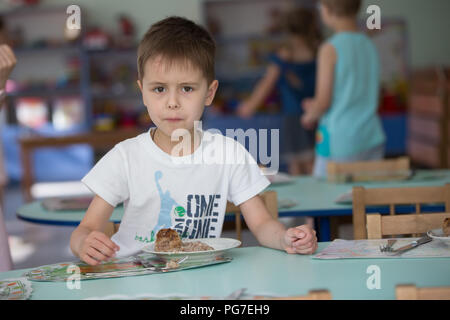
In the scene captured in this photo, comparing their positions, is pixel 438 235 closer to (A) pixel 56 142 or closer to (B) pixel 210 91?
(B) pixel 210 91

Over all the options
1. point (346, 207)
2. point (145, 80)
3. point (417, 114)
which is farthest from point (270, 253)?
point (417, 114)

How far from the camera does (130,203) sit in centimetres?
148

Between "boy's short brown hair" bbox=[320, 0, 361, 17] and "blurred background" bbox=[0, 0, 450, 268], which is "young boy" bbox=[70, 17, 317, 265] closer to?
"boy's short brown hair" bbox=[320, 0, 361, 17]

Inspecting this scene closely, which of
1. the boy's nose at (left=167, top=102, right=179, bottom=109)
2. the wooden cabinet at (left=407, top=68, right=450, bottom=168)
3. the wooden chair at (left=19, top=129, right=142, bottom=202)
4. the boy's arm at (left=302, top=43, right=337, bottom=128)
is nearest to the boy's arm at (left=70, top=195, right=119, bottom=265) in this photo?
the boy's nose at (left=167, top=102, right=179, bottom=109)

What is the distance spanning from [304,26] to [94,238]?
238cm

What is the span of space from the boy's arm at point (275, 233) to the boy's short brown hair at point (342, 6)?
4.14ft

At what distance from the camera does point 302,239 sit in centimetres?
125

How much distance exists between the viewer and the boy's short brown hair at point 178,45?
140cm

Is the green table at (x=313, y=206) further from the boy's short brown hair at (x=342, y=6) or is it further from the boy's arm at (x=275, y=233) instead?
the boy's short brown hair at (x=342, y=6)

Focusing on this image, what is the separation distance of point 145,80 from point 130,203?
0.27 m

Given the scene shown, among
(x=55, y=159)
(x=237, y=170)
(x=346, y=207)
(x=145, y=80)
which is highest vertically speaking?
(x=145, y=80)

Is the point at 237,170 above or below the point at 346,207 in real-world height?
above

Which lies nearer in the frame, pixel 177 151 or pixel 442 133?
pixel 177 151

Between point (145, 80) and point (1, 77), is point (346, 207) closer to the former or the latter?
point (145, 80)
